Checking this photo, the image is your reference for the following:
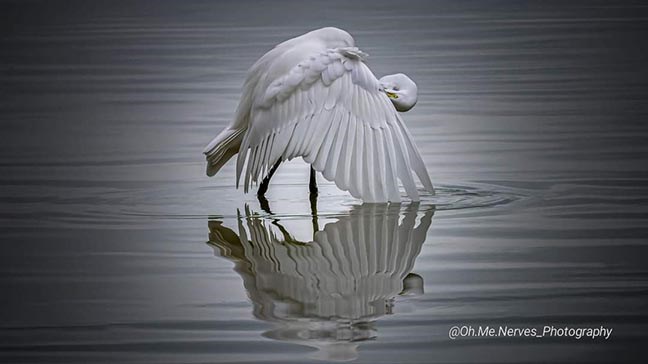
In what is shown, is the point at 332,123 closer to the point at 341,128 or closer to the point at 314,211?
the point at 341,128

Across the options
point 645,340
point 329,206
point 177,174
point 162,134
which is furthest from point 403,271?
point 162,134

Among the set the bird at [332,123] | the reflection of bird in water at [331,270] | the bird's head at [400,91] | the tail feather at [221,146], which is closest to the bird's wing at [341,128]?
the bird at [332,123]

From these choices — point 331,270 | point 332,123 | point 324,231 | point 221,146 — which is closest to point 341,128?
point 332,123

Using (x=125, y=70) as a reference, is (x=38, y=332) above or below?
below

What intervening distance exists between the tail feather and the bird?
435 mm

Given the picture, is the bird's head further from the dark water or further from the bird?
the dark water

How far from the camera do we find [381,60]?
77.6ft

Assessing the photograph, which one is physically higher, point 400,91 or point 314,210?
point 400,91

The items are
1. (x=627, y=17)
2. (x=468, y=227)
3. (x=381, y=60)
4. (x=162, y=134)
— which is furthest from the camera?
(x=627, y=17)

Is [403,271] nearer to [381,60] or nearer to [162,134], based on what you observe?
[162,134]

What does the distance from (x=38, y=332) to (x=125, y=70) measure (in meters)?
17.1

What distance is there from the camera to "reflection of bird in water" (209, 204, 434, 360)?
25.7ft

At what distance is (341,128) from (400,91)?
1409 millimetres

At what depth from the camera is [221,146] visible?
12938mm
